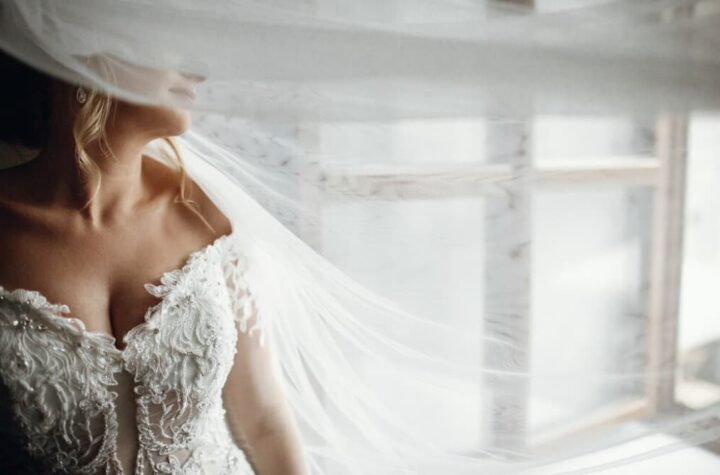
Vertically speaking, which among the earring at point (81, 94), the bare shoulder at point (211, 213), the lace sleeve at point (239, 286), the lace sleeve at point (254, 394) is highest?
the earring at point (81, 94)

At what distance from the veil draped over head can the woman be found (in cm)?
7

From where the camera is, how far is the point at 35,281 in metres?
0.80

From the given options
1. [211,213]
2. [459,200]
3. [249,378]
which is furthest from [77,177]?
[459,200]

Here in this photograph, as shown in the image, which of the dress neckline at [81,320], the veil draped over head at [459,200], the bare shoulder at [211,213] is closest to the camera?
the veil draped over head at [459,200]

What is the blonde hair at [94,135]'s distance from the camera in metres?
0.79

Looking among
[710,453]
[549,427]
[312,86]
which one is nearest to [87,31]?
[312,86]

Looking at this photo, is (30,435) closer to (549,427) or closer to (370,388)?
(370,388)

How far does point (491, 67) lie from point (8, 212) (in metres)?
0.64

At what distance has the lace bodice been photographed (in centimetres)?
77

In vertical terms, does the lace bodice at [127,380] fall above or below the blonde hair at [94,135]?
below

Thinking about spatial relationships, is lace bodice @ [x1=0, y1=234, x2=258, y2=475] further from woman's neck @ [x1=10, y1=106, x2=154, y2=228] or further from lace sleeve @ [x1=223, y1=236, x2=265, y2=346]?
woman's neck @ [x1=10, y1=106, x2=154, y2=228]

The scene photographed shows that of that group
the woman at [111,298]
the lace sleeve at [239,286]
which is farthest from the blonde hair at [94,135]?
the lace sleeve at [239,286]

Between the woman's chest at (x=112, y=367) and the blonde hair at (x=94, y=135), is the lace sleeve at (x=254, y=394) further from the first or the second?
the blonde hair at (x=94, y=135)

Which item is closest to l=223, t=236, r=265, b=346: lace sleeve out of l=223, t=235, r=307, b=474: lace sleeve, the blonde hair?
l=223, t=235, r=307, b=474: lace sleeve
